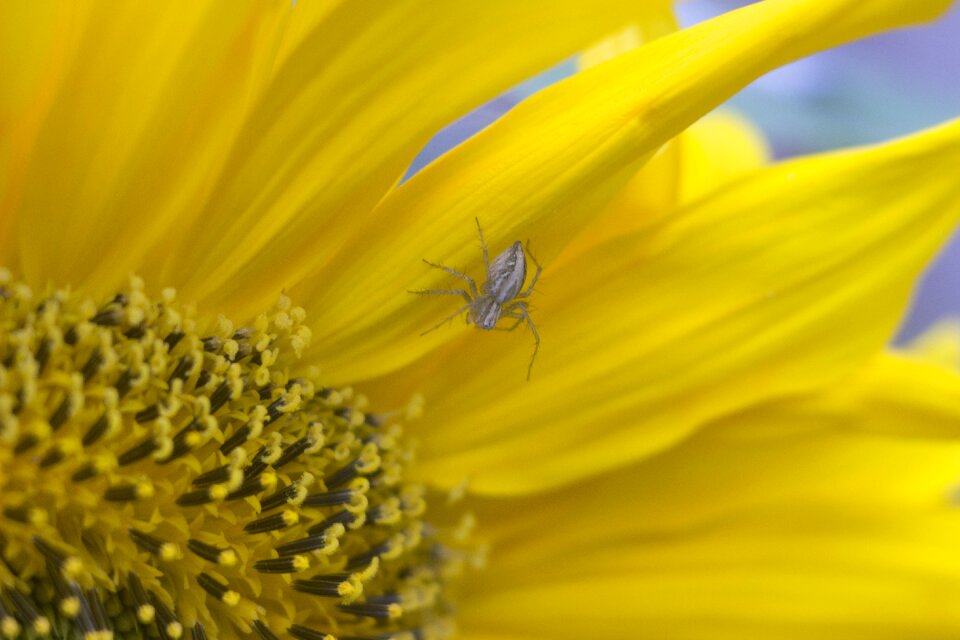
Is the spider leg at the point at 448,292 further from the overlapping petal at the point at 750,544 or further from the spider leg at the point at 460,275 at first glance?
the overlapping petal at the point at 750,544

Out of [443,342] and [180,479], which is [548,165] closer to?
[443,342]

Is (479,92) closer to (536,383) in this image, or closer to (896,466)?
(536,383)

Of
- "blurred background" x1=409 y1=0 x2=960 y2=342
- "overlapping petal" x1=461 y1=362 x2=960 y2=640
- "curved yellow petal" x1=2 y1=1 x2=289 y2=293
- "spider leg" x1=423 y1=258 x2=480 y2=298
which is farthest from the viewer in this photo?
"blurred background" x1=409 y1=0 x2=960 y2=342

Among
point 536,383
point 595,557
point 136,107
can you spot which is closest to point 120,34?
point 136,107

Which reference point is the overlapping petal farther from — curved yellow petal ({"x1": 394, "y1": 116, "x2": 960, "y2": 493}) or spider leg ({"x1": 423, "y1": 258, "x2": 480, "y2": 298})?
spider leg ({"x1": 423, "y1": 258, "x2": 480, "y2": 298})

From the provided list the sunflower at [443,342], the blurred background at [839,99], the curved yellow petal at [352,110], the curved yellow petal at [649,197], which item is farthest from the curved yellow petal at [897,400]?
the blurred background at [839,99]

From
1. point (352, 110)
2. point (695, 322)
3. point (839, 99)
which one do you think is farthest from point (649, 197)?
point (839, 99)

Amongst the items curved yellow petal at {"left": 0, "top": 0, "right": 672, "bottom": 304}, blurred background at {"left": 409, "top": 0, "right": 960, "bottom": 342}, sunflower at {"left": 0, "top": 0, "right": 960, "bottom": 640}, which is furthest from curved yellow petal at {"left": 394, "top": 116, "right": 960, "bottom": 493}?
blurred background at {"left": 409, "top": 0, "right": 960, "bottom": 342}
